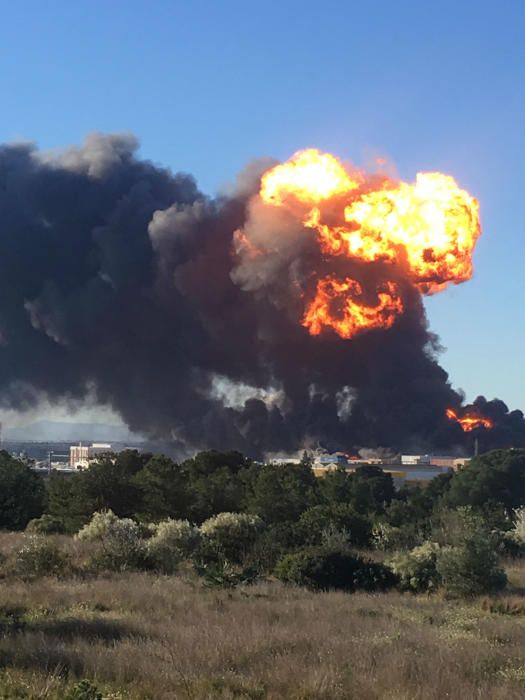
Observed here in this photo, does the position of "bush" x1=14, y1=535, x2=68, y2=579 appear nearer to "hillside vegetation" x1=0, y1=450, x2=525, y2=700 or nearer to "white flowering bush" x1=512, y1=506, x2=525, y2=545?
"hillside vegetation" x1=0, y1=450, x2=525, y2=700

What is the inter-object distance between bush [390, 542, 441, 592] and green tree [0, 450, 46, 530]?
898 inches

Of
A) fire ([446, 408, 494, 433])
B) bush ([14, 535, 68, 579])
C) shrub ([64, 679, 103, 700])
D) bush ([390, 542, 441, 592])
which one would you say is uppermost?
fire ([446, 408, 494, 433])

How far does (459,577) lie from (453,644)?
866 cm

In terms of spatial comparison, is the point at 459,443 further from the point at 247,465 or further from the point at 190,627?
the point at 190,627

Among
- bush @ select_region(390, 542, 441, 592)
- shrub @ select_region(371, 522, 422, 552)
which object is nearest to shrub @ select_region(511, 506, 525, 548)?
shrub @ select_region(371, 522, 422, 552)

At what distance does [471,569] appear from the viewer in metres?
21.7

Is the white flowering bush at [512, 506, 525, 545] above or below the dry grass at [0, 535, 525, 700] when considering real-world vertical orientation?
below

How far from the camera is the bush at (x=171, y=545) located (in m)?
25.0

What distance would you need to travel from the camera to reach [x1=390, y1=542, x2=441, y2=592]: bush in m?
23.0

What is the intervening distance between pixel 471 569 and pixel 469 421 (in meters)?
94.1

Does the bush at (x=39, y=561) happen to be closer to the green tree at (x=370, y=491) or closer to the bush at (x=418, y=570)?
the bush at (x=418, y=570)

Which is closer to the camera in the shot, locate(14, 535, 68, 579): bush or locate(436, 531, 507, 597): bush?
locate(436, 531, 507, 597): bush

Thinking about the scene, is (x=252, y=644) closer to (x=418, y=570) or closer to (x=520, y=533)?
(x=418, y=570)

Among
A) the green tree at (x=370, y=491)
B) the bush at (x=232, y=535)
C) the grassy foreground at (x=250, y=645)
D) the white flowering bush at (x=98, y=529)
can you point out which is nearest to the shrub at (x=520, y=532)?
the green tree at (x=370, y=491)
